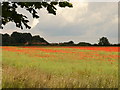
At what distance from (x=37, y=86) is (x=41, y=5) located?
1.91 meters

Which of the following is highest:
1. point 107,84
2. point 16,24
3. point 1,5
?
point 1,5

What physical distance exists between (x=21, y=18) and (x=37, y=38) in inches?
1671

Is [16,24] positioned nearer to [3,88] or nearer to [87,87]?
[3,88]

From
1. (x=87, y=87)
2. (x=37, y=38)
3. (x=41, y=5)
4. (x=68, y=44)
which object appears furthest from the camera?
(x=37, y=38)

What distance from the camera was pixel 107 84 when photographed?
698 cm

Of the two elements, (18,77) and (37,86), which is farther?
(18,77)

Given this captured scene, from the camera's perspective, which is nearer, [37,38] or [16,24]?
[16,24]

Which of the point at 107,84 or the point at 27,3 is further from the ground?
the point at 27,3

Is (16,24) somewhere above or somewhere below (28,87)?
above

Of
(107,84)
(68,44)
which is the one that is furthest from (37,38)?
(107,84)

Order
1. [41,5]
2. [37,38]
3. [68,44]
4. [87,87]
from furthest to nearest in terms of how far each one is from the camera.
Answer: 1. [37,38]
2. [68,44]
3. [87,87]
4. [41,5]

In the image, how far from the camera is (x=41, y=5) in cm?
562

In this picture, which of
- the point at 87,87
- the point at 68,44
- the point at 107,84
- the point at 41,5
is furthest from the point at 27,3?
the point at 68,44

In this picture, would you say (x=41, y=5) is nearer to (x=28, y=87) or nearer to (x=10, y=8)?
(x=10, y=8)
